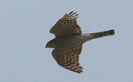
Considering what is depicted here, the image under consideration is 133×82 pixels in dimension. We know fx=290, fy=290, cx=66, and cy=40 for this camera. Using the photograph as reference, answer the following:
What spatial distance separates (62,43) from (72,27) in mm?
728

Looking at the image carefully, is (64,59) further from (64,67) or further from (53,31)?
(53,31)

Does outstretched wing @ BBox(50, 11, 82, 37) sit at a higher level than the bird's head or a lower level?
Answer: higher

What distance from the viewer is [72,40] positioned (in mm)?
10781

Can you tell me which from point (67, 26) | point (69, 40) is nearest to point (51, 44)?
point (69, 40)

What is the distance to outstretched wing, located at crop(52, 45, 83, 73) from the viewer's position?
11238mm

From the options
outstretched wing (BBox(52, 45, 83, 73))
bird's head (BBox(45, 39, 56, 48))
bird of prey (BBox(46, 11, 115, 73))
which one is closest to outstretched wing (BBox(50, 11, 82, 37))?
bird of prey (BBox(46, 11, 115, 73))

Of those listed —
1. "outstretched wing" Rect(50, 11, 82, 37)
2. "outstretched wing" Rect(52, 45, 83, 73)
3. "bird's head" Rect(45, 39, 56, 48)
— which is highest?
"outstretched wing" Rect(50, 11, 82, 37)

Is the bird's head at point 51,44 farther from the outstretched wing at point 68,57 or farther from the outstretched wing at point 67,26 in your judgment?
the outstretched wing at point 67,26

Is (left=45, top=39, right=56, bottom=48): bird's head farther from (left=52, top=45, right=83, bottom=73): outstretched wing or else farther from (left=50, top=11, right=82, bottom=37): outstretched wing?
(left=50, top=11, right=82, bottom=37): outstretched wing

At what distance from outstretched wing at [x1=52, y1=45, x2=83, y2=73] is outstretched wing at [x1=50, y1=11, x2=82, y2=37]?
2.42 feet

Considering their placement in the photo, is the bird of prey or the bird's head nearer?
the bird of prey

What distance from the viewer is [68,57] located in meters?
11.5

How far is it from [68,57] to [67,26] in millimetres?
1449

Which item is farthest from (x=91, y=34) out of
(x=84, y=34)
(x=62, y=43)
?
(x=62, y=43)
